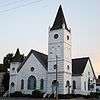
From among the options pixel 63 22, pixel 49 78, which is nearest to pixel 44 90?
pixel 49 78

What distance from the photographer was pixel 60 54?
58.4m

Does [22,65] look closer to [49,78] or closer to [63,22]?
[49,78]

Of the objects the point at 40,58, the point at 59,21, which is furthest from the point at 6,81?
the point at 59,21

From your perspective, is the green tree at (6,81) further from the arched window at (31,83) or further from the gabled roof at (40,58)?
the arched window at (31,83)

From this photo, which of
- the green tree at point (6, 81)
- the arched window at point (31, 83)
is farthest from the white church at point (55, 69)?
the green tree at point (6, 81)

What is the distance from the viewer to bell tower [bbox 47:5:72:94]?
188 ft

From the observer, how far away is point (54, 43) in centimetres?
5997

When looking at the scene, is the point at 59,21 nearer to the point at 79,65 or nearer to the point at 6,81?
the point at 79,65

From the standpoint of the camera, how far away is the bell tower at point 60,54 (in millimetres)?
57438

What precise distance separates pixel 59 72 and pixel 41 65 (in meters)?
5.47

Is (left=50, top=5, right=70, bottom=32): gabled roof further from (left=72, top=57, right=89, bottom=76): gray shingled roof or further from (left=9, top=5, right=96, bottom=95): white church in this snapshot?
(left=72, top=57, right=89, bottom=76): gray shingled roof

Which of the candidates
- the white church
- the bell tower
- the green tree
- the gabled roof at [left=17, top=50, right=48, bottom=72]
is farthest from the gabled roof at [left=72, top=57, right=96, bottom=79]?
the green tree

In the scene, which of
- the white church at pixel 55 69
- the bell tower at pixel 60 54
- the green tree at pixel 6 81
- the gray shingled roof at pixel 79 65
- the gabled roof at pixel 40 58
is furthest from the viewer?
Answer: the green tree at pixel 6 81

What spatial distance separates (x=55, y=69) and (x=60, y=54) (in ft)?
12.0
